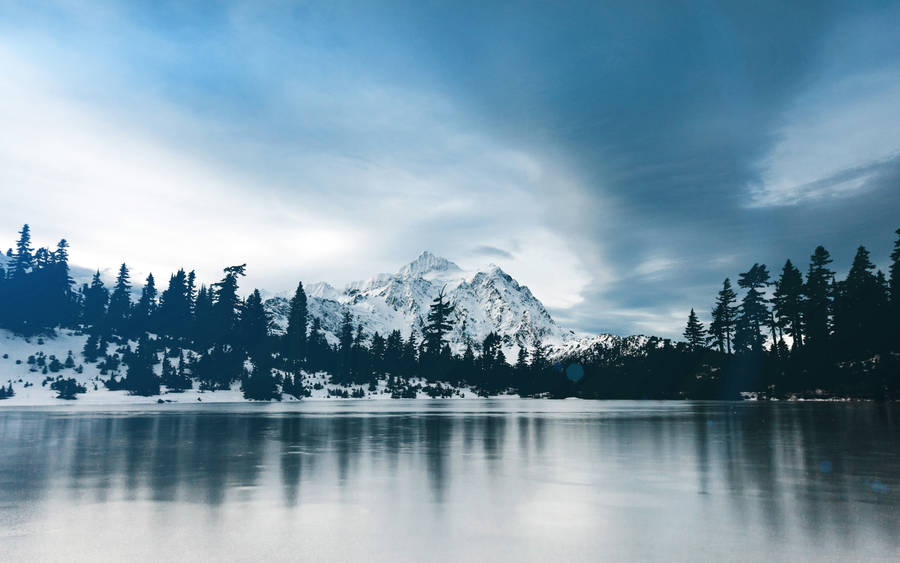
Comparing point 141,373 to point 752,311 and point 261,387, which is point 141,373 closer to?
point 261,387

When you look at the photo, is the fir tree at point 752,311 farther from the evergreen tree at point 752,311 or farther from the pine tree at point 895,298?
the pine tree at point 895,298

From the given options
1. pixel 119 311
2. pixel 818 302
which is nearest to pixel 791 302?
pixel 818 302

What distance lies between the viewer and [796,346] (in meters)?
128

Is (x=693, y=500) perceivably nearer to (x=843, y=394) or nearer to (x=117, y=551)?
(x=117, y=551)

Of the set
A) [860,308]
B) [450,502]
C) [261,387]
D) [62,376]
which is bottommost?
[261,387]

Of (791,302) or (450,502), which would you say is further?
(791,302)

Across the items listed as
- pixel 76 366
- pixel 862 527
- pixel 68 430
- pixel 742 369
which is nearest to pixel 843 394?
pixel 742 369

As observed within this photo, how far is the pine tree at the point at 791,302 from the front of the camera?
130875mm

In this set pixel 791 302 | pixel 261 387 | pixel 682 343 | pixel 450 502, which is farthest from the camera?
pixel 682 343

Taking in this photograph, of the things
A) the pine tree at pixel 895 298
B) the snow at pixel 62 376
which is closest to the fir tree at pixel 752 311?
the pine tree at pixel 895 298

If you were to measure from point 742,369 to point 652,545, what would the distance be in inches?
5883

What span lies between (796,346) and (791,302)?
11.2m

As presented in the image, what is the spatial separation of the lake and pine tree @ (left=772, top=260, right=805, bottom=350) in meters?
114

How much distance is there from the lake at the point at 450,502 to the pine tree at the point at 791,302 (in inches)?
4472
